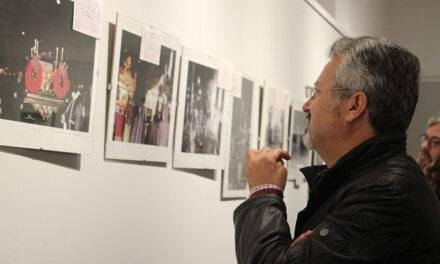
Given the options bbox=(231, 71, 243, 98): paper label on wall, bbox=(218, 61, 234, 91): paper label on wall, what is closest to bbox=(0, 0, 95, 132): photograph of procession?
bbox=(218, 61, 234, 91): paper label on wall

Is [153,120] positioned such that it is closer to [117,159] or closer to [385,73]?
[117,159]

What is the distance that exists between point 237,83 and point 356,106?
2156 millimetres

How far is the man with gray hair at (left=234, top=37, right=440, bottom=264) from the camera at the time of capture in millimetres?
1735

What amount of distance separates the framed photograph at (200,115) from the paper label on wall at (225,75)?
4 cm

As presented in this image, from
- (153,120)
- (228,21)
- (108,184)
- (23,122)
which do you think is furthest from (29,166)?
(228,21)

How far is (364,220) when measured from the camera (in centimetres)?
173

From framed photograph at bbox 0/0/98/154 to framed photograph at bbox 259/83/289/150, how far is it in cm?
215

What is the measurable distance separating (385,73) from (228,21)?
2.14 metres

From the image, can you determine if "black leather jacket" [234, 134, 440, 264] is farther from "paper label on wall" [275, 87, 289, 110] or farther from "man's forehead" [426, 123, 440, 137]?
"man's forehead" [426, 123, 440, 137]

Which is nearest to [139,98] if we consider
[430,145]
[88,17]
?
[88,17]

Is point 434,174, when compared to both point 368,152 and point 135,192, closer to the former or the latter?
point 135,192

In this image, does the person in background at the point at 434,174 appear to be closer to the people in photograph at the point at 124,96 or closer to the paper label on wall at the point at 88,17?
the people in photograph at the point at 124,96

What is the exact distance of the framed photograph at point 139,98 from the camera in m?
2.80

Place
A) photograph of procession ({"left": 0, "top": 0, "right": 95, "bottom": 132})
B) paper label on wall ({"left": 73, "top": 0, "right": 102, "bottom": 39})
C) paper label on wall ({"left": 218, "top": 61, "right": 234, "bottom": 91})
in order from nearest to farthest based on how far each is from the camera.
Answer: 1. photograph of procession ({"left": 0, "top": 0, "right": 95, "bottom": 132})
2. paper label on wall ({"left": 73, "top": 0, "right": 102, "bottom": 39})
3. paper label on wall ({"left": 218, "top": 61, "right": 234, "bottom": 91})
